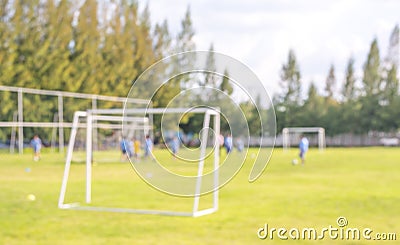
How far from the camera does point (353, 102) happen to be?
8481cm

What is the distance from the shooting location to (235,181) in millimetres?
21891

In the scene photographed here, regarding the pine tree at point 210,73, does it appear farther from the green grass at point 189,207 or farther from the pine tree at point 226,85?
the green grass at point 189,207

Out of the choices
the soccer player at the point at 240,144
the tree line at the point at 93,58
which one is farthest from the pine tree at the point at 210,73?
the tree line at the point at 93,58

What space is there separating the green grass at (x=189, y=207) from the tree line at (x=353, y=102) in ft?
204

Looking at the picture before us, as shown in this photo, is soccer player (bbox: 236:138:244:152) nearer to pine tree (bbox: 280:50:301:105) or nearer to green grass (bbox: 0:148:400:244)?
green grass (bbox: 0:148:400:244)

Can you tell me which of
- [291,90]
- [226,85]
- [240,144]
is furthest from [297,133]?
[226,85]

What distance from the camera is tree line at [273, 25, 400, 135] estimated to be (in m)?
82.9

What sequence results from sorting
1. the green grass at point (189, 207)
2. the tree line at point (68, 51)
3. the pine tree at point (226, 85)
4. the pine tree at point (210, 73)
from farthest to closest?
the tree line at point (68, 51) → the pine tree at point (210, 73) → the pine tree at point (226, 85) → the green grass at point (189, 207)

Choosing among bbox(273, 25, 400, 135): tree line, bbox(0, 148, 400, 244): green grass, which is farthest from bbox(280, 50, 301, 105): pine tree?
bbox(0, 148, 400, 244): green grass

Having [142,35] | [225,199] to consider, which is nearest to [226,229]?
[225,199]

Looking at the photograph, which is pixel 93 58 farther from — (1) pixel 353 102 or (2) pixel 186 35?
(1) pixel 353 102

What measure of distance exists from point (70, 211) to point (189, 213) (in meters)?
2.58

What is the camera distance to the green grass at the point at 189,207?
409 inches

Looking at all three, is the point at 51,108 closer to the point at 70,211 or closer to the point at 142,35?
the point at 142,35
